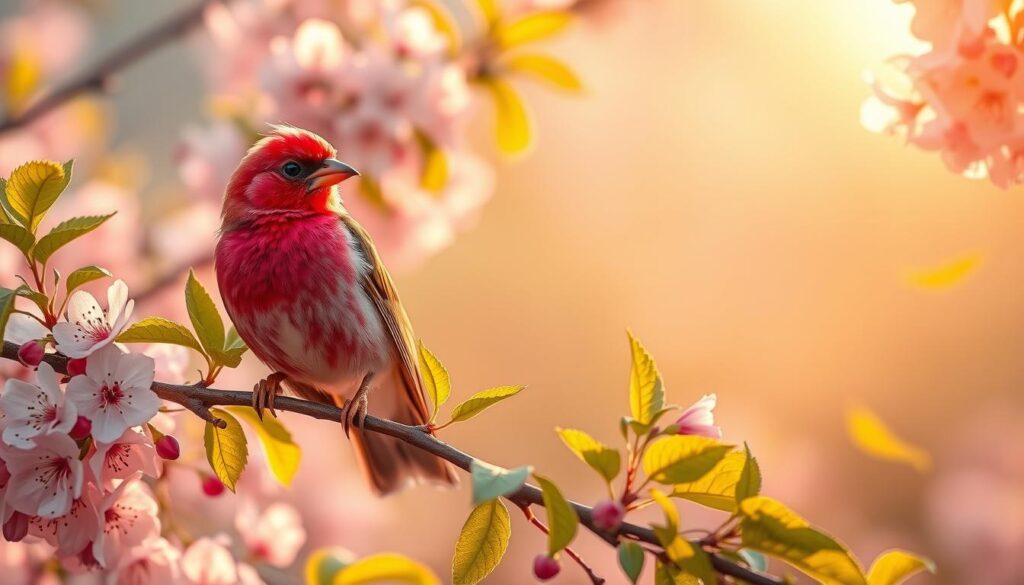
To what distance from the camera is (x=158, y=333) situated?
1.74 m

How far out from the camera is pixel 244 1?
383 centimetres

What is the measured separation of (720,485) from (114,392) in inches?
35.8

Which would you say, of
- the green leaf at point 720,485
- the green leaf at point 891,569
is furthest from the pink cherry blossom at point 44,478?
the green leaf at point 891,569

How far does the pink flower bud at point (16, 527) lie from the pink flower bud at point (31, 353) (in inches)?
11.3

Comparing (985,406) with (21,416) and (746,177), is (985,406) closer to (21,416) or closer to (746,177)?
(746,177)

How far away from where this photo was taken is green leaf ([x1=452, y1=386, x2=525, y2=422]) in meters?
1.59

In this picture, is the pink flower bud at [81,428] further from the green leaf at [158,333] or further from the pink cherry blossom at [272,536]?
the pink cherry blossom at [272,536]

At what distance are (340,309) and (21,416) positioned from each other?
→ 0.83 m

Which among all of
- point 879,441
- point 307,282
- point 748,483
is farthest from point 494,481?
point 307,282

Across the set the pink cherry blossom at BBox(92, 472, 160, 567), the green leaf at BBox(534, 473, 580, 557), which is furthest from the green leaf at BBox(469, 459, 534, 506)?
the pink cherry blossom at BBox(92, 472, 160, 567)

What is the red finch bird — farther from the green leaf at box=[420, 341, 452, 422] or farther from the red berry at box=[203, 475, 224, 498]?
the green leaf at box=[420, 341, 452, 422]

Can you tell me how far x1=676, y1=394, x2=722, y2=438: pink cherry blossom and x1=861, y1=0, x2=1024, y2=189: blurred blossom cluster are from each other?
0.70m

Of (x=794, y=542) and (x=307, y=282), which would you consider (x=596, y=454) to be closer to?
(x=794, y=542)

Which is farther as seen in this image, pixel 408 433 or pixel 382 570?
pixel 408 433
